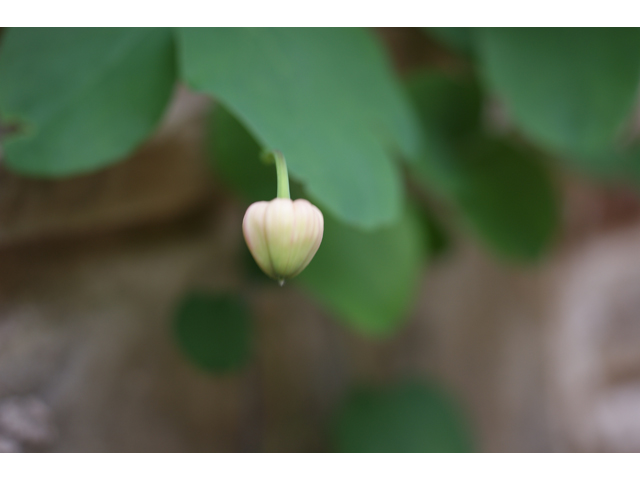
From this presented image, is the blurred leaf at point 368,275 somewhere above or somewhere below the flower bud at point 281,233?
above

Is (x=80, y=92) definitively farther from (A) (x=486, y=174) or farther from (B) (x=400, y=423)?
(B) (x=400, y=423)

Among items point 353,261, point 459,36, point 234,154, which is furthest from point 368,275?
point 459,36

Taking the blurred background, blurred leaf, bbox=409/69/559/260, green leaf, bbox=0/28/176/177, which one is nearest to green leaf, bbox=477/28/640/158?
the blurred background

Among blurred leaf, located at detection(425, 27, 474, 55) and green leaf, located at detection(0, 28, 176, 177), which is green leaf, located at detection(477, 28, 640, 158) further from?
green leaf, located at detection(0, 28, 176, 177)

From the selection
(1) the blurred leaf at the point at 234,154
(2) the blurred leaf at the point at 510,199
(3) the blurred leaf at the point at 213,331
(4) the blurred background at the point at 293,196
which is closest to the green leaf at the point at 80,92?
(4) the blurred background at the point at 293,196

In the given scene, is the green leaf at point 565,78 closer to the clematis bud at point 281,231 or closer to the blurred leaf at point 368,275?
the blurred leaf at point 368,275

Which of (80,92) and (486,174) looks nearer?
(80,92)
